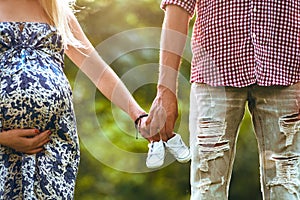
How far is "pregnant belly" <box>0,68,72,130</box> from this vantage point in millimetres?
2713

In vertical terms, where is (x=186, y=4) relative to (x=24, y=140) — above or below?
above

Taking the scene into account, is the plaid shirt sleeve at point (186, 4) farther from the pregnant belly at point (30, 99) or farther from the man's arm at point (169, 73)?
the pregnant belly at point (30, 99)

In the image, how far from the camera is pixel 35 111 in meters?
2.73

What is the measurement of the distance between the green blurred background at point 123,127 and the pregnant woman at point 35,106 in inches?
70.6

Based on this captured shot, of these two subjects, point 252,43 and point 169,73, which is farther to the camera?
point 169,73

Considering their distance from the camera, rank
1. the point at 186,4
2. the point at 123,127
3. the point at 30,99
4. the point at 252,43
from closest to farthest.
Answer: the point at 30,99
the point at 252,43
the point at 186,4
the point at 123,127

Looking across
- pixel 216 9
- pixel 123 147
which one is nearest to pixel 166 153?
pixel 216 9

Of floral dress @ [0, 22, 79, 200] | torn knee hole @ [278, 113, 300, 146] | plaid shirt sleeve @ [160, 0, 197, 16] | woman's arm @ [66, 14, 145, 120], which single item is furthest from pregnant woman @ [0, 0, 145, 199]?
torn knee hole @ [278, 113, 300, 146]

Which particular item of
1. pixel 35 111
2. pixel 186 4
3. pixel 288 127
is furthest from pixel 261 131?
pixel 35 111

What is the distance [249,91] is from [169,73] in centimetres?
27

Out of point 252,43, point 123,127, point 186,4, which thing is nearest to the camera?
point 252,43

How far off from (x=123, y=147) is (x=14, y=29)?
6.78ft

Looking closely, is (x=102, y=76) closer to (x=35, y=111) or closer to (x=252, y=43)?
(x=35, y=111)

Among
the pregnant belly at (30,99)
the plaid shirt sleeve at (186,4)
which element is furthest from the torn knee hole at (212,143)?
the pregnant belly at (30,99)
